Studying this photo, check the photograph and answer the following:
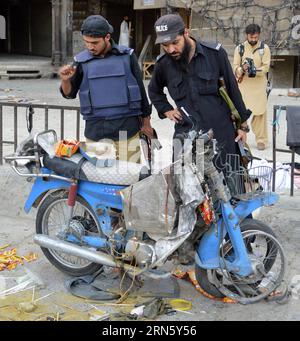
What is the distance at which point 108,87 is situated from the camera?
4.21m

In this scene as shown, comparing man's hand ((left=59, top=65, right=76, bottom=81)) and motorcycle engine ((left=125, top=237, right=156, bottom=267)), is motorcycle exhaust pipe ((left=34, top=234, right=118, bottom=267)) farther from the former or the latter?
man's hand ((left=59, top=65, right=76, bottom=81))

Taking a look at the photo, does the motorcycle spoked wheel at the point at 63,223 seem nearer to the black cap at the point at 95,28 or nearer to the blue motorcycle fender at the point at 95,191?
the blue motorcycle fender at the point at 95,191

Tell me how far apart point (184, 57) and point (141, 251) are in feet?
4.55

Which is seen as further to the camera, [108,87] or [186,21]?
[186,21]

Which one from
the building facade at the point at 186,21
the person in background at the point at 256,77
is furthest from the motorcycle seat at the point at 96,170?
the building facade at the point at 186,21

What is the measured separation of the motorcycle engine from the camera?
142 inches

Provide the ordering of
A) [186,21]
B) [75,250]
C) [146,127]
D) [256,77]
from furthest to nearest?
[186,21]
[256,77]
[146,127]
[75,250]

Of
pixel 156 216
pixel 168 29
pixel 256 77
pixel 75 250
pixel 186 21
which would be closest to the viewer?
pixel 156 216

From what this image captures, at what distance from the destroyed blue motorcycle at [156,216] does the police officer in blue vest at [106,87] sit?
1.29ft

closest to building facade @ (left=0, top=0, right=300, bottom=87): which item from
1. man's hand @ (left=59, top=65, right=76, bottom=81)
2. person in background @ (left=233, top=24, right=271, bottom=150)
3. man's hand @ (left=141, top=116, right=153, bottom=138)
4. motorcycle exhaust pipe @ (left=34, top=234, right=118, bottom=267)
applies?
person in background @ (left=233, top=24, right=271, bottom=150)

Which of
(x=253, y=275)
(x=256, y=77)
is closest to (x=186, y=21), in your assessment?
(x=256, y=77)

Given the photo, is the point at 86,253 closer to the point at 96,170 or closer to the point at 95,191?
the point at 95,191
